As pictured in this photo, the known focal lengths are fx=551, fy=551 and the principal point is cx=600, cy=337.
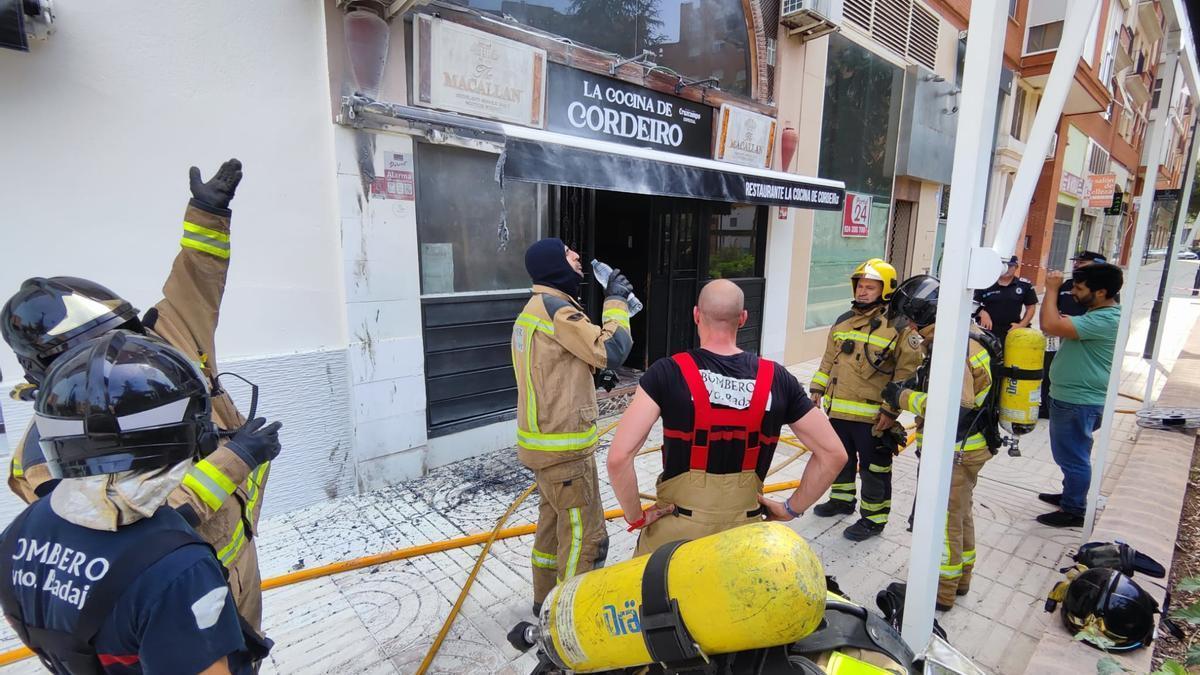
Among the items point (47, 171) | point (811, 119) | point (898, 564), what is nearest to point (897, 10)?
A: point (811, 119)

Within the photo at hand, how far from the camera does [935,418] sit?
1.91m

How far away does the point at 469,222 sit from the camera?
15.5ft

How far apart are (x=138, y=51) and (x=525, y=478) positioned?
3662 millimetres

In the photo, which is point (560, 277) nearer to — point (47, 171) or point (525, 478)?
point (525, 478)

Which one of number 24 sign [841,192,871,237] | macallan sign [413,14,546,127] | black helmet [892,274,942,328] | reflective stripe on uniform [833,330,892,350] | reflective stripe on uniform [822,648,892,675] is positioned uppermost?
macallan sign [413,14,546,127]

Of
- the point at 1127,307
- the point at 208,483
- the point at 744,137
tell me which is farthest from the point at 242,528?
the point at 744,137

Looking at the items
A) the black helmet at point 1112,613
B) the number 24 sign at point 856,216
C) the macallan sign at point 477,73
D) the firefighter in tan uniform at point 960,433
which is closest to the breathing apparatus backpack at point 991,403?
the firefighter in tan uniform at point 960,433

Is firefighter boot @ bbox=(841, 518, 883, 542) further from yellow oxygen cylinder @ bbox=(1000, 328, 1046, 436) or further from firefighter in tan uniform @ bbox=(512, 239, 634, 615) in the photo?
firefighter in tan uniform @ bbox=(512, 239, 634, 615)

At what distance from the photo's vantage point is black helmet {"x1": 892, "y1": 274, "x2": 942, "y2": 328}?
3033mm

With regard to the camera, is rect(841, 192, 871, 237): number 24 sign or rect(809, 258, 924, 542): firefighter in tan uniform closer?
rect(809, 258, 924, 542): firefighter in tan uniform

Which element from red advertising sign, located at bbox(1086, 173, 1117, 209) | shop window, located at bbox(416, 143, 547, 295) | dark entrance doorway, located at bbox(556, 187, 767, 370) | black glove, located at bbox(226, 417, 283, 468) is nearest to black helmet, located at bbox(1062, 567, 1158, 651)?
black glove, located at bbox(226, 417, 283, 468)

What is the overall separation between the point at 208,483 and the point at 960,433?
10.7 ft

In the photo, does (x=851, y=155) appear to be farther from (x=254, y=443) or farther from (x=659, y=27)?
(x=254, y=443)

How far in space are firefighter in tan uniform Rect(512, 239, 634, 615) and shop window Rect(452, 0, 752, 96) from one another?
293 cm
